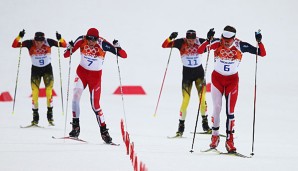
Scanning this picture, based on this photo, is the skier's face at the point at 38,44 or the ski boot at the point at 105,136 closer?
the ski boot at the point at 105,136

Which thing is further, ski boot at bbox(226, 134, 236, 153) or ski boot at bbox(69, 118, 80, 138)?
ski boot at bbox(69, 118, 80, 138)

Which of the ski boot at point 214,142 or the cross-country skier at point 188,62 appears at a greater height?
the cross-country skier at point 188,62

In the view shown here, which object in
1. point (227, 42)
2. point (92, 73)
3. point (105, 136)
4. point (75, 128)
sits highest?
point (227, 42)

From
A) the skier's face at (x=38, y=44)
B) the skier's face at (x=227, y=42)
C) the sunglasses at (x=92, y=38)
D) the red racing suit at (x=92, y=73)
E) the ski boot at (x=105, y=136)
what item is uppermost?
the skier's face at (x=38, y=44)

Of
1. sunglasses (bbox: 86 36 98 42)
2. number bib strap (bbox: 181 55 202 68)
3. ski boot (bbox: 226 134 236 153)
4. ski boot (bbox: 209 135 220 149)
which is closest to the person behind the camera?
ski boot (bbox: 226 134 236 153)

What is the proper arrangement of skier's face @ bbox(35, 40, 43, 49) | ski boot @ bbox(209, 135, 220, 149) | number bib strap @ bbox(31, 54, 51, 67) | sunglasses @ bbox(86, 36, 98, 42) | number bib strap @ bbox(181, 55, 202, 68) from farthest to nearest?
number bib strap @ bbox(31, 54, 51, 67)
skier's face @ bbox(35, 40, 43, 49)
number bib strap @ bbox(181, 55, 202, 68)
sunglasses @ bbox(86, 36, 98, 42)
ski boot @ bbox(209, 135, 220, 149)

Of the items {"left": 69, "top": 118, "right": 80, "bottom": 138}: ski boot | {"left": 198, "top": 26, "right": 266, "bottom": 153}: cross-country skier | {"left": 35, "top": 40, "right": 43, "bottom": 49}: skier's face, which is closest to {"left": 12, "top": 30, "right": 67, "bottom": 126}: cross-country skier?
{"left": 35, "top": 40, "right": 43, "bottom": 49}: skier's face

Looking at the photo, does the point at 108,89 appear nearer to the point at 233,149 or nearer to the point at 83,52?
the point at 83,52

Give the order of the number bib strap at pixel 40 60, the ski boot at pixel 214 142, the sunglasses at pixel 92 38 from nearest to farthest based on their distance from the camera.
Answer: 1. the ski boot at pixel 214 142
2. the sunglasses at pixel 92 38
3. the number bib strap at pixel 40 60

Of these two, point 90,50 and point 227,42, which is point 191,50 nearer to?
point 90,50

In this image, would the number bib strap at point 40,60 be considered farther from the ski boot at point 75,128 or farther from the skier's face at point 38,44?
the ski boot at point 75,128

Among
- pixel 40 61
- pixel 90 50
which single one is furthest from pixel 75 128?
pixel 40 61

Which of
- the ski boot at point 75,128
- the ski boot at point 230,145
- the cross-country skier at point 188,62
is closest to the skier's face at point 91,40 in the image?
the ski boot at point 75,128

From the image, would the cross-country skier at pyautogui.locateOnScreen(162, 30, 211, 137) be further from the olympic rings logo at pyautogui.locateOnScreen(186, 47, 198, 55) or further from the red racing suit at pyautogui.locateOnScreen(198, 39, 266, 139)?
the red racing suit at pyautogui.locateOnScreen(198, 39, 266, 139)
